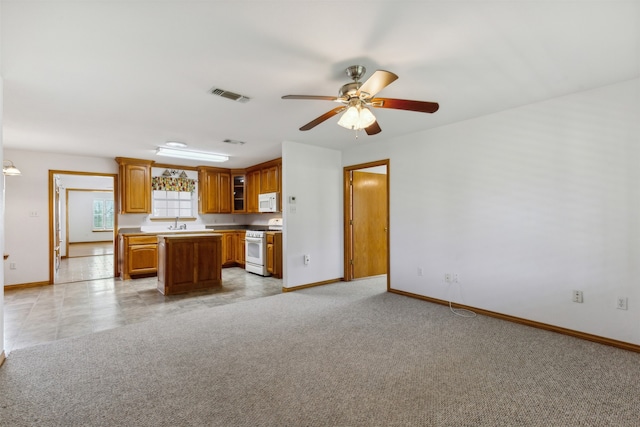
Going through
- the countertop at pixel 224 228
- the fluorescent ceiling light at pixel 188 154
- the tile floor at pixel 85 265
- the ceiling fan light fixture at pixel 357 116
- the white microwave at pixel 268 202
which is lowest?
the tile floor at pixel 85 265

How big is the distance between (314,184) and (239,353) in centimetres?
310

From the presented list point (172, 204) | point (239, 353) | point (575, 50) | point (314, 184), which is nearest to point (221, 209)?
point (172, 204)

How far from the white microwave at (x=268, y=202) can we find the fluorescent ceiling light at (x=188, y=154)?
112 cm

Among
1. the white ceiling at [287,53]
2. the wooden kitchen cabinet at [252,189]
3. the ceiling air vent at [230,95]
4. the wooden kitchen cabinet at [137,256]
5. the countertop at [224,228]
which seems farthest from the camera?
the wooden kitchen cabinet at [252,189]

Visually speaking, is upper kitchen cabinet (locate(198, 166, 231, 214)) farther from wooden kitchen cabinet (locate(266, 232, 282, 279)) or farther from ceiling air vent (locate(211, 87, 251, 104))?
ceiling air vent (locate(211, 87, 251, 104))

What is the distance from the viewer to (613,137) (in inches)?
109

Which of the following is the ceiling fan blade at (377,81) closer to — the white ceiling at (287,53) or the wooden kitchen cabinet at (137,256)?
the white ceiling at (287,53)

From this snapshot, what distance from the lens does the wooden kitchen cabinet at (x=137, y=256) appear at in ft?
18.8

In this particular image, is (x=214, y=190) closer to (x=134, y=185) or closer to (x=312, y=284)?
(x=134, y=185)

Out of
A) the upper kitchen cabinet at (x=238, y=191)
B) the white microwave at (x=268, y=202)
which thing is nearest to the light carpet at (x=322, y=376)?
the white microwave at (x=268, y=202)

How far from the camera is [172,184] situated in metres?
6.86

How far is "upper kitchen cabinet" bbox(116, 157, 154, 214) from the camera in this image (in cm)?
593

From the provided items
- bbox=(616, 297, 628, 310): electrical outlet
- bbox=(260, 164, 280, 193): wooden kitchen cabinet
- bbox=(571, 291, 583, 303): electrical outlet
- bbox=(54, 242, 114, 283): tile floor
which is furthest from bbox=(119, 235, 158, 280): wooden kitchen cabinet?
bbox=(616, 297, 628, 310): electrical outlet

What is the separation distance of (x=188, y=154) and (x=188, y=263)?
196cm
